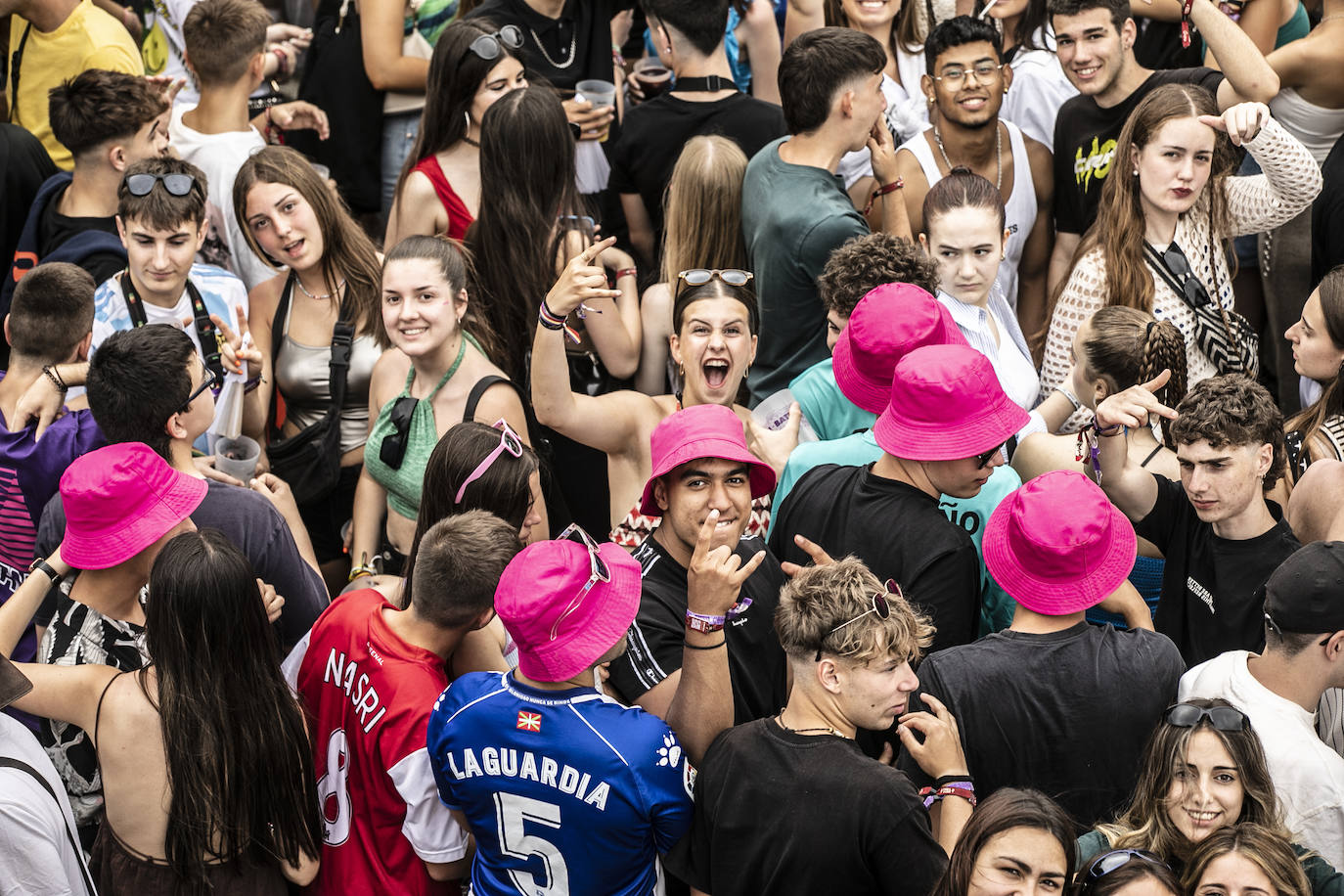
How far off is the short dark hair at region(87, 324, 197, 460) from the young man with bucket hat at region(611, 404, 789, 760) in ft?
4.84

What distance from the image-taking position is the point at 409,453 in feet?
15.4

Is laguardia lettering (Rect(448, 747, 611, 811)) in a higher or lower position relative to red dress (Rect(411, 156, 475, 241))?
lower

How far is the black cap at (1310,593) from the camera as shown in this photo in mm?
3221

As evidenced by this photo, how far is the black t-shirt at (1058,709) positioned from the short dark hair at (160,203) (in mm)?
3171

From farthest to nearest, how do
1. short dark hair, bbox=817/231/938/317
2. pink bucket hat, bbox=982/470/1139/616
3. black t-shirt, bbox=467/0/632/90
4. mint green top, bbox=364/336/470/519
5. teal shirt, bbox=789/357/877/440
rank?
black t-shirt, bbox=467/0/632/90 → mint green top, bbox=364/336/470/519 → teal shirt, bbox=789/357/877/440 → short dark hair, bbox=817/231/938/317 → pink bucket hat, bbox=982/470/1139/616

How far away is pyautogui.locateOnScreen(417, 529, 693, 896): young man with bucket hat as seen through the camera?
3.09 metres

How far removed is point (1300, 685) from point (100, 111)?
469 centimetres

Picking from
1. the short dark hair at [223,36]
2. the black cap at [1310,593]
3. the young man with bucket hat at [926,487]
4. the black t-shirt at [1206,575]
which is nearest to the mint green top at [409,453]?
the young man with bucket hat at [926,487]

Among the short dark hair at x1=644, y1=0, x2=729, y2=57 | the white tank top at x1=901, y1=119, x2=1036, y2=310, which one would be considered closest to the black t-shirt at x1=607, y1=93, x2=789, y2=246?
the short dark hair at x1=644, y1=0, x2=729, y2=57

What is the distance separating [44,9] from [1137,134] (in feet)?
15.8

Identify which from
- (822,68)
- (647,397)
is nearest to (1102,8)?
(822,68)

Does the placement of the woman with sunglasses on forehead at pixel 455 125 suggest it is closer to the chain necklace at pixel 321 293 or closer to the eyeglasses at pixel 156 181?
the chain necklace at pixel 321 293

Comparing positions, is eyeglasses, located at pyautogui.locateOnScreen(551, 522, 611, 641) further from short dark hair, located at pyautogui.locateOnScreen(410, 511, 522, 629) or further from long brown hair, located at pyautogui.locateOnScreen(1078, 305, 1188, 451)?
long brown hair, located at pyautogui.locateOnScreen(1078, 305, 1188, 451)

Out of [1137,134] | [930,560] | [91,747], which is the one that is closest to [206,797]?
[91,747]
